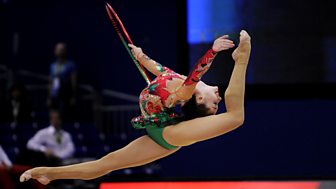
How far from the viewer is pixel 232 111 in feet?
17.0

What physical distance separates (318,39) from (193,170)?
2148mm

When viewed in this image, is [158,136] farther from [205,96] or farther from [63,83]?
[63,83]

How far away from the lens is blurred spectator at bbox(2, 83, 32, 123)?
10539mm

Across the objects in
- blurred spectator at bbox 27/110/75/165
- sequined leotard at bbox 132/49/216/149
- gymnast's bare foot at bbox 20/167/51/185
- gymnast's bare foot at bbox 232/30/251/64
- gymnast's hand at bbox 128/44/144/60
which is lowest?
blurred spectator at bbox 27/110/75/165

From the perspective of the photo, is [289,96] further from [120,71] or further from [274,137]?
[120,71]

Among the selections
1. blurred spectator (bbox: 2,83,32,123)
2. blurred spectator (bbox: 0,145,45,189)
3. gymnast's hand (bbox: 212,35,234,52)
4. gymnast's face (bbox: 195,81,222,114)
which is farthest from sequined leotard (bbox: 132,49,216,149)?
blurred spectator (bbox: 2,83,32,123)

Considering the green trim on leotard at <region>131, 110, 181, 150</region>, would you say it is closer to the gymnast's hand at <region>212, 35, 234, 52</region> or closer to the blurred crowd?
the gymnast's hand at <region>212, 35, 234, 52</region>

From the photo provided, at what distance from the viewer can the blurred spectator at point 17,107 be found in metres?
10.5

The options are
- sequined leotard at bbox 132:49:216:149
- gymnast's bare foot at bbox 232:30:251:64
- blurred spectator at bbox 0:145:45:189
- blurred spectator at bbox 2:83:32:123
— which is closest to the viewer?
gymnast's bare foot at bbox 232:30:251:64

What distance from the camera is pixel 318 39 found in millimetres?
8688

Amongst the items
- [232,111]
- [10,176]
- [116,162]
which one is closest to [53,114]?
[10,176]

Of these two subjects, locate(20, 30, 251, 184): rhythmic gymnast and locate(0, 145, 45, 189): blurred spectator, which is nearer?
locate(20, 30, 251, 184): rhythmic gymnast

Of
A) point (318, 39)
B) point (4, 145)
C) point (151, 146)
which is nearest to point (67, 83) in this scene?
point (4, 145)

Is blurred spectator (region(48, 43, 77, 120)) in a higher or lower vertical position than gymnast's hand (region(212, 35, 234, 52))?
lower
